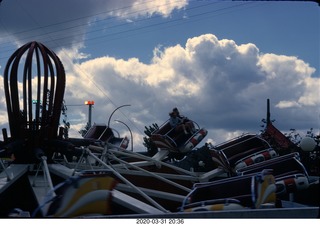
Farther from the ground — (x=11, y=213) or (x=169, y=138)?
(x=169, y=138)

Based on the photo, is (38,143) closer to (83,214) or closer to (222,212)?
(83,214)

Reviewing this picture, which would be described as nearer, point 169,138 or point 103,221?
point 103,221

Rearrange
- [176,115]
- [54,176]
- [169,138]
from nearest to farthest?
[54,176] < [176,115] < [169,138]

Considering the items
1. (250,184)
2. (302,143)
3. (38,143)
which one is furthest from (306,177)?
(38,143)

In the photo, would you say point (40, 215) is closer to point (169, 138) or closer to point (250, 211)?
point (250, 211)

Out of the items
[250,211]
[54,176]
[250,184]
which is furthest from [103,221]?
[54,176]

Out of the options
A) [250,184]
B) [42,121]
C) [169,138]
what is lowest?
[250,184]

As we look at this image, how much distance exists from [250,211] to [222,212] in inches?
9.8

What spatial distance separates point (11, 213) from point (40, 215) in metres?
0.43

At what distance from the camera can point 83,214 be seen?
17.1 feet

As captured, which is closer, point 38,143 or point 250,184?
point 250,184

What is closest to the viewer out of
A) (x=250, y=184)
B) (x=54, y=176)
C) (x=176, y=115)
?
(x=250, y=184)

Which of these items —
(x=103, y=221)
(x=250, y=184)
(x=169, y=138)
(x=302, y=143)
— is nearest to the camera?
(x=103, y=221)

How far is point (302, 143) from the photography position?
21.8 feet
